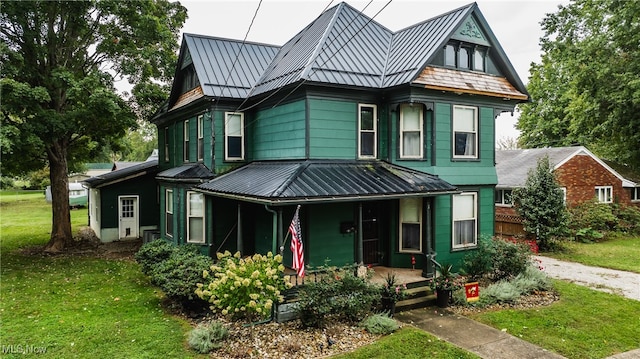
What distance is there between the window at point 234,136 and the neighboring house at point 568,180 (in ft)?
45.2

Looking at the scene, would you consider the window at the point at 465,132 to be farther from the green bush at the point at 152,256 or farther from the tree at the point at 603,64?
the tree at the point at 603,64

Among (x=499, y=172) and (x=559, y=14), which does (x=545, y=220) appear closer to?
(x=499, y=172)

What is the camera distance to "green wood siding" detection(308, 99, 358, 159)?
11.3 metres

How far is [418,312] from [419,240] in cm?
283

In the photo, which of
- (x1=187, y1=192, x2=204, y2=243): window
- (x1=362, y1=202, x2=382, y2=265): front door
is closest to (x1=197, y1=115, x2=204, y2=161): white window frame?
(x1=187, y1=192, x2=204, y2=243): window

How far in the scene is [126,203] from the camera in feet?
66.8

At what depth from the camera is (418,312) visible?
9.73m

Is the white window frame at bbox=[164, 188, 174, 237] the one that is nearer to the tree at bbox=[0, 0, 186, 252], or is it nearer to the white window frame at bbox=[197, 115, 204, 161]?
the white window frame at bbox=[197, 115, 204, 161]

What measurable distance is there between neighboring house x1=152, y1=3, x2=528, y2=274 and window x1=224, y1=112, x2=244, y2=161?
3 cm

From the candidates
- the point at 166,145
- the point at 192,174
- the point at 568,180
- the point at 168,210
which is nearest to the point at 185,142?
the point at 168,210

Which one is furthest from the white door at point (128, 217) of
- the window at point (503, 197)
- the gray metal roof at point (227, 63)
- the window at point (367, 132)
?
the window at point (503, 197)

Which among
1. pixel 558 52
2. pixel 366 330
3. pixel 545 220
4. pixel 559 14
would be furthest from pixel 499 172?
pixel 366 330

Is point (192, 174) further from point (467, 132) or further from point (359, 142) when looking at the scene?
point (467, 132)

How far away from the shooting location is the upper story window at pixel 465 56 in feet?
41.2
